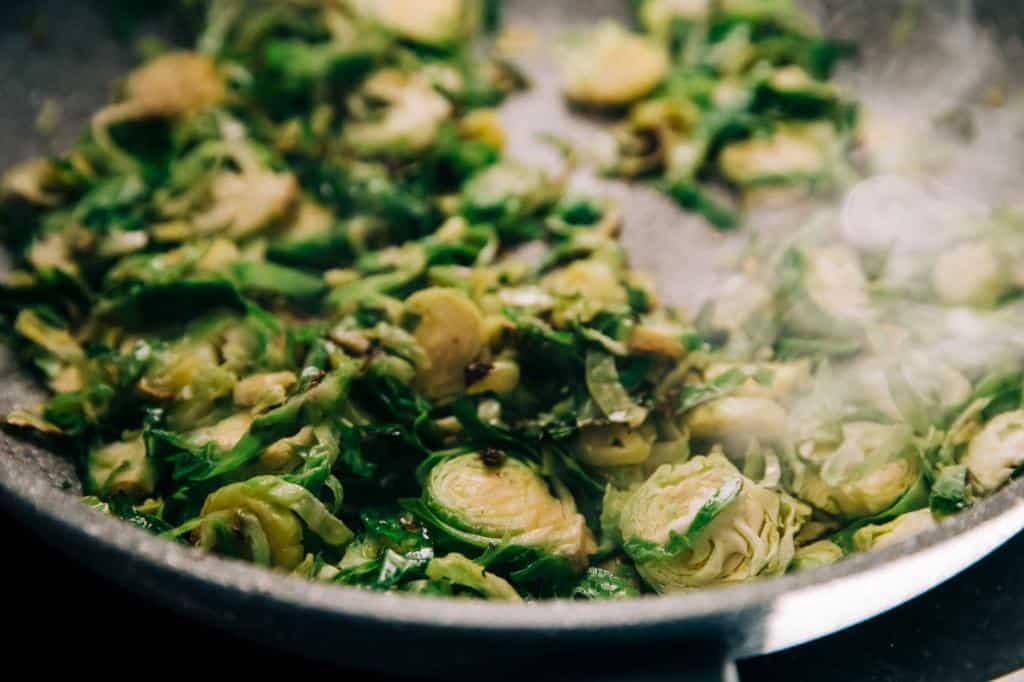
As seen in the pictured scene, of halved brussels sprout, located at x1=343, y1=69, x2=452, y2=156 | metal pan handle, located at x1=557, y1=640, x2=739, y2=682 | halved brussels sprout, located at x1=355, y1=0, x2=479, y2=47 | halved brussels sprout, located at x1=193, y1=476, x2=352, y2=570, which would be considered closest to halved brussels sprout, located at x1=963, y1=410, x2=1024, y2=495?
metal pan handle, located at x1=557, y1=640, x2=739, y2=682

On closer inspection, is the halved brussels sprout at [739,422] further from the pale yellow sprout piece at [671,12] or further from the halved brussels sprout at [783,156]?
the pale yellow sprout piece at [671,12]

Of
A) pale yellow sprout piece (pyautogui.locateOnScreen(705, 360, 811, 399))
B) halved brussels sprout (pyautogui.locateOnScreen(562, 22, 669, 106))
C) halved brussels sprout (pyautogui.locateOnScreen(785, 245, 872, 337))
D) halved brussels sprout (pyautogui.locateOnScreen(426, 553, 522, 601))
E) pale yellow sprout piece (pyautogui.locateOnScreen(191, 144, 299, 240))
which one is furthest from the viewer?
halved brussels sprout (pyautogui.locateOnScreen(562, 22, 669, 106))

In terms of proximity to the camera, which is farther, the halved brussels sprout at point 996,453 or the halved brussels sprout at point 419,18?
the halved brussels sprout at point 419,18

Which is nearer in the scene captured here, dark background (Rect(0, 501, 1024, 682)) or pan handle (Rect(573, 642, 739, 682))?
pan handle (Rect(573, 642, 739, 682))

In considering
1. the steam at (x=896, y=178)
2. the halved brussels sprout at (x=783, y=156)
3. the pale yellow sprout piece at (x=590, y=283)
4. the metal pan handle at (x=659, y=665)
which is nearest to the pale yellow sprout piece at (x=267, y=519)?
the metal pan handle at (x=659, y=665)

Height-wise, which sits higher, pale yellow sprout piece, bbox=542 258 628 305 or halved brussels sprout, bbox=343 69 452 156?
halved brussels sprout, bbox=343 69 452 156

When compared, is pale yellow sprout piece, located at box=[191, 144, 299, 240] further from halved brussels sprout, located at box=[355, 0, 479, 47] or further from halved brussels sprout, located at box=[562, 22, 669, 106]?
halved brussels sprout, located at box=[562, 22, 669, 106]

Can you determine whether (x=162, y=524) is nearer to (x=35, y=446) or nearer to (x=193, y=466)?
(x=193, y=466)
